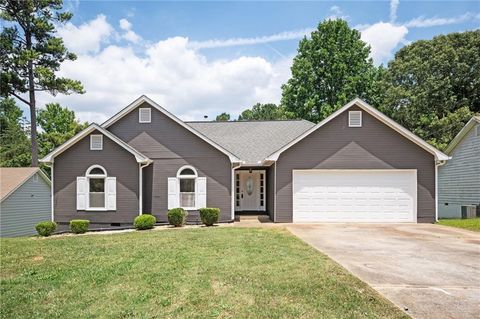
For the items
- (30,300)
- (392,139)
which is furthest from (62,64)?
(30,300)

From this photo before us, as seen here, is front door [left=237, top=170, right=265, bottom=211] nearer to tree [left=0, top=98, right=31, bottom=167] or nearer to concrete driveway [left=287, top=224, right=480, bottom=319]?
concrete driveway [left=287, top=224, right=480, bottom=319]

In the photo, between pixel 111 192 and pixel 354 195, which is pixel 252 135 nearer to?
pixel 354 195

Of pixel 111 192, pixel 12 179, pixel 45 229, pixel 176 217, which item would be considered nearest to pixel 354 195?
pixel 176 217

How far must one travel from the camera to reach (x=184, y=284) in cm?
591

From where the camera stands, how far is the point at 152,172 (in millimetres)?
16531

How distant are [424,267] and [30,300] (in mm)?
7133

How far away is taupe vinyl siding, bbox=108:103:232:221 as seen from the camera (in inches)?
642

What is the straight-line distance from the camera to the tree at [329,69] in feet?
111

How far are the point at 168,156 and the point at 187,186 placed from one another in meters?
1.63

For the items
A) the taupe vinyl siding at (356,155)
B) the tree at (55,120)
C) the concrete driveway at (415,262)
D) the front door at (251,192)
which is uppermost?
the tree at (55,120)

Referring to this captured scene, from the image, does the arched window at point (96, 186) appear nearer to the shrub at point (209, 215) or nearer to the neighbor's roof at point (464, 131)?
the shrub at point (209, 215)

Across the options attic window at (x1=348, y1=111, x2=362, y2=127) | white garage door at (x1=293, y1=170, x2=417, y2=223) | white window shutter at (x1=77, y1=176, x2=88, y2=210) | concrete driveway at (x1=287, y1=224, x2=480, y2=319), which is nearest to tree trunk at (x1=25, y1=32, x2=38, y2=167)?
white window shutter at (x1=77, y1=176, x2=88, y2=210)

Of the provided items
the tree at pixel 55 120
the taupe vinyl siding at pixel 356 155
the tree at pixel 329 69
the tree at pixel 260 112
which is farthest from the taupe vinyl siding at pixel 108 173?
the tree at pixel 260 112

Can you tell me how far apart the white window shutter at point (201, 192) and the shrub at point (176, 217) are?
45.0 inches
